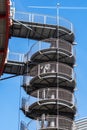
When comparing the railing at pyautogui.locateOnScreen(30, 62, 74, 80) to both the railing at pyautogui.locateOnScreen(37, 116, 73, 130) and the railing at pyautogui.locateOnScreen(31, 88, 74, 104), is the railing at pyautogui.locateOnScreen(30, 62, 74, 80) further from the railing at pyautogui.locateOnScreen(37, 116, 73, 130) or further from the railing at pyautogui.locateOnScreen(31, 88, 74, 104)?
the railing at pyautogui.locateOnScreen(37, 116, 73, 130)

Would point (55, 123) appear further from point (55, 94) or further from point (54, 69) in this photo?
point (54, 69)

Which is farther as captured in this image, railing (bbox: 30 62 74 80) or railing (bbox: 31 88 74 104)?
railing (bbox: 30 62 74 80)

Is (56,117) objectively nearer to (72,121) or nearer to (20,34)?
(72,121)

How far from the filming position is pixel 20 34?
6091 cm

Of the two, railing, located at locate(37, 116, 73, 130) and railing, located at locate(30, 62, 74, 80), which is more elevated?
railing, located at locate(30, 62, 74, 80)

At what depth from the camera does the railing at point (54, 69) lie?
2165 inches

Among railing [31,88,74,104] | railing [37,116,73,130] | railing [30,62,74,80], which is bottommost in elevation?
railing [37,116,73,130]

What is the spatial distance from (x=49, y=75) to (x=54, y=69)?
109 cm

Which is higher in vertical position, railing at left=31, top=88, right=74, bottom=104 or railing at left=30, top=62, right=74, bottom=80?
railing at left=30, top=62, right=74, bottom=80

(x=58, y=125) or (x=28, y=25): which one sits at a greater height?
(x=28, y=25)

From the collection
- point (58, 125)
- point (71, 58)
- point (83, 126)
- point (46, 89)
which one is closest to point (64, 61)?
point (71, 58)

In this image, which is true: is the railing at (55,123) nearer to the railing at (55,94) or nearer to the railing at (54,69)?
the railing at (55,94)

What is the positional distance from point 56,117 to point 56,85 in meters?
3.87

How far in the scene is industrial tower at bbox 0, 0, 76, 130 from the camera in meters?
53.2
